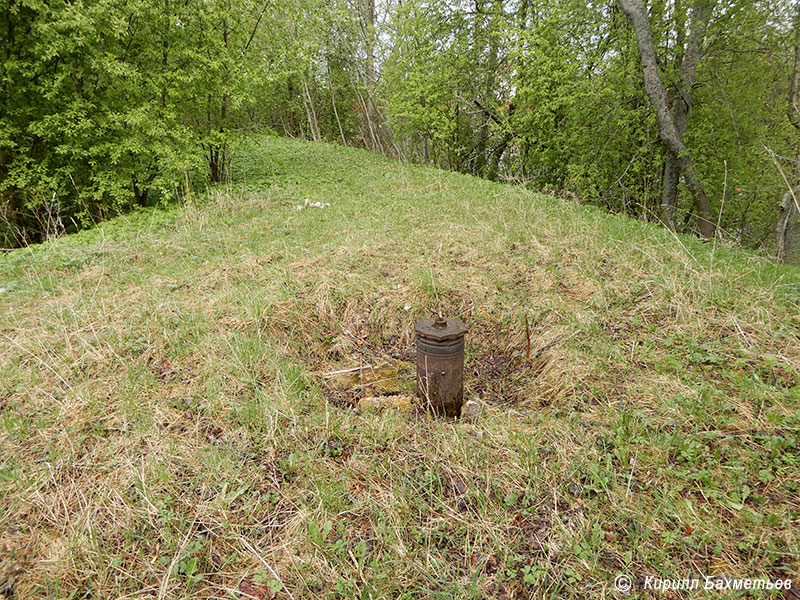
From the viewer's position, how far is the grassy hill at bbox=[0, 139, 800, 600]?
1515 mm

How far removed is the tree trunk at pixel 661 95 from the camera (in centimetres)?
583

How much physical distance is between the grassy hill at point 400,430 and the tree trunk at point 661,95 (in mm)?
3136

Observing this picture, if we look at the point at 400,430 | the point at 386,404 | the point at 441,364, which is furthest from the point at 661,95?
the point at 400,430

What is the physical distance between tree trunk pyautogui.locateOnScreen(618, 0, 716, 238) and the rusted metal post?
5374 millimetres

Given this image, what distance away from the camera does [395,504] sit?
1772 mm

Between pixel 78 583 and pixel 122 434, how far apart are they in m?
0.80

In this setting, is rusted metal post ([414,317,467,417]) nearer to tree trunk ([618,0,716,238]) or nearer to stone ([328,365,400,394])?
stone ([328,365,400,394])

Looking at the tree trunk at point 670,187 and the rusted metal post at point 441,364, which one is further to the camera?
the tree trunk at point 670,187

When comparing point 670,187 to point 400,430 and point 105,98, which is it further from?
point 105,98

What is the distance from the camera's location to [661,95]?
6035 mm

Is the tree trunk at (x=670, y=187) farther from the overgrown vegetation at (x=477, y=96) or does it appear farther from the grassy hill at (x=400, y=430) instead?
the grassy hill at (x=400, y=430)

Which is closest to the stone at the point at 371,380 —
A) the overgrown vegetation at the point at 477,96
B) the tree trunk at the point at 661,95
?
the overgrown vegetation at the point at 477,96

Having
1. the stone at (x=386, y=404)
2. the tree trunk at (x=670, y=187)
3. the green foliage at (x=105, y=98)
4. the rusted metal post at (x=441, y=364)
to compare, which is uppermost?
the green foliage at (x=105, y=98)

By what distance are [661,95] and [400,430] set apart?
6.97 m
